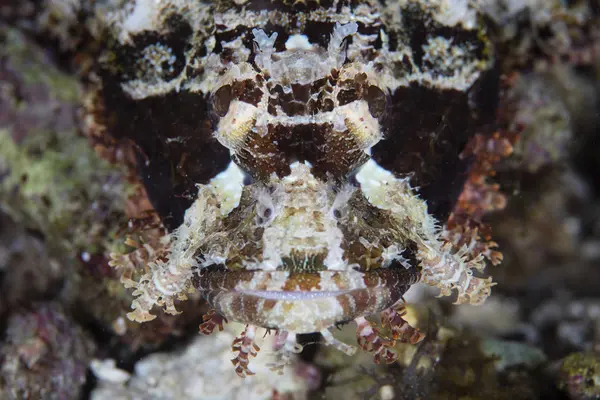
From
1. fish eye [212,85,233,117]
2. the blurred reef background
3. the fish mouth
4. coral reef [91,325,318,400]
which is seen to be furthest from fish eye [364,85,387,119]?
coral reef [91,325,318,400]

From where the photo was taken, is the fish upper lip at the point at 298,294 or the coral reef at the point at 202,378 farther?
the coral reef at the point at 202,378

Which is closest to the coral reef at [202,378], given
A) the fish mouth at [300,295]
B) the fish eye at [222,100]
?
the fish mouth at [300,295]

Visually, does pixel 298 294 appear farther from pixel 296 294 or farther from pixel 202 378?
pixel 202 378

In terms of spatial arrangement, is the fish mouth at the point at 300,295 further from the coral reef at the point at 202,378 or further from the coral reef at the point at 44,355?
the coral reef at the point at 44,355

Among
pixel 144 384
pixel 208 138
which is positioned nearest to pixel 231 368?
pixel 144 384

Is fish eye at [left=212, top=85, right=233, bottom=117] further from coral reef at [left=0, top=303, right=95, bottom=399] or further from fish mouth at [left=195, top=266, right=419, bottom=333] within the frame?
coral reef at [left=0, top=303, right=95, bottom=399]

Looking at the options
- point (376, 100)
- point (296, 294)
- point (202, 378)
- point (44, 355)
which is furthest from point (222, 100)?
point (44, 355)

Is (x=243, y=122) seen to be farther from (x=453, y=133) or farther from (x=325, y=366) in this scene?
(x=325, y=366)
